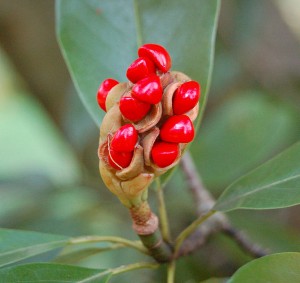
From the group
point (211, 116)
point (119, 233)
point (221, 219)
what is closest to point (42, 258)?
point (221, 219)

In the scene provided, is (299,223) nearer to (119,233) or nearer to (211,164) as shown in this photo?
(211,164)

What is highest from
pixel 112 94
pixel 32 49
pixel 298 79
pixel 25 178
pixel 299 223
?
pixel 112 94

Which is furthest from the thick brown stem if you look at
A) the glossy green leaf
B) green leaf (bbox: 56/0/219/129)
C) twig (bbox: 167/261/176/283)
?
the glossy green leaf

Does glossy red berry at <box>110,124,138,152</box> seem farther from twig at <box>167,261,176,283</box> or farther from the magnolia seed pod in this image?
twig at <box>167,261,176,283</box>

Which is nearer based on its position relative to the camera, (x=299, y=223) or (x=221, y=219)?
(x=221, y=219)

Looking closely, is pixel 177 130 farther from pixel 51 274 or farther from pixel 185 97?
pixel 51 274

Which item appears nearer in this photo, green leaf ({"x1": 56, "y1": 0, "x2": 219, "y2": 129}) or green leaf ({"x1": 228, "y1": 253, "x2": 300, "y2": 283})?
green leaf ({"x1": 228, "y1": 253, "x2": 300, "y2": 283})

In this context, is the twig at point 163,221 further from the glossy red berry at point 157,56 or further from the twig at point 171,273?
the glossy red berry at point 157,56
